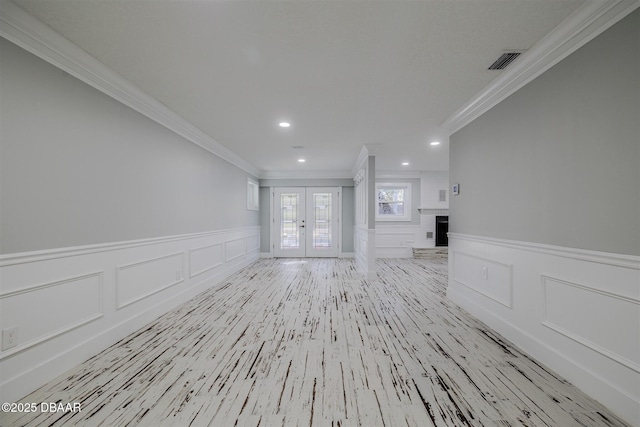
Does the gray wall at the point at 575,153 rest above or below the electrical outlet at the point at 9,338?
above

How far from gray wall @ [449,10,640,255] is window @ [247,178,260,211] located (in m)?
5.53

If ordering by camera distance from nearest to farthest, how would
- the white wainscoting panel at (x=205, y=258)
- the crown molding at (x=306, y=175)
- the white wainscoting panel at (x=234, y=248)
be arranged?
the white wainscoting panel at (x=205, y=258)
the white wainscoting panel at (x=234, y=248)
the crown molding at (x=306, y=175)

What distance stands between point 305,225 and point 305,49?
6237mm

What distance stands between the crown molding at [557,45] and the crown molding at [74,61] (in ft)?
11.6

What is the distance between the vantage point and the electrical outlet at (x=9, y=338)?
1723mm

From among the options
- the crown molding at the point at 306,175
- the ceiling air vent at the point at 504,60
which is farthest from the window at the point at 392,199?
the ceiling air vent at the point at 504,60

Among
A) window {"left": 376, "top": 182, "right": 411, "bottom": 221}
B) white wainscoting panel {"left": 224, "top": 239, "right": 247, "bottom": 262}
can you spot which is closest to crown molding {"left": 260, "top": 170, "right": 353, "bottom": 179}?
window {"left": 376, "top": 182, "right": 411, "bottom": 221}

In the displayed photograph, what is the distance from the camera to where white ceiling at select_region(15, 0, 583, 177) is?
1748 mm

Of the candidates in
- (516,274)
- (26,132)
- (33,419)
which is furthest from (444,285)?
(26,132)

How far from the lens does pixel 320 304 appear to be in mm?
3773

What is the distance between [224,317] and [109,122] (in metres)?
2.35

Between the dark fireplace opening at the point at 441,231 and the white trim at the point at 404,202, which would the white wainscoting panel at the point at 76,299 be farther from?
the dark fireplace opening at the point at 441,231

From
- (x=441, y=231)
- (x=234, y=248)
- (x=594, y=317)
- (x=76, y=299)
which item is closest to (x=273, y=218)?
(x=234, y=248)

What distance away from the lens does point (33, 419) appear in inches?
63.9
